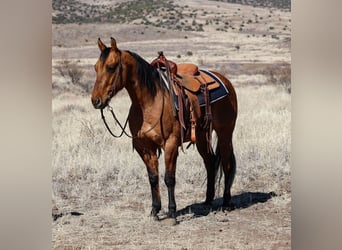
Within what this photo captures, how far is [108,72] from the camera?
10.6ft

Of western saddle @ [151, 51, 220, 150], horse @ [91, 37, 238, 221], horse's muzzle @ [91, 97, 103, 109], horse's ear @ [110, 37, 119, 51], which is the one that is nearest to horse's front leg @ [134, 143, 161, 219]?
horse @ [91, 37, 238, 221]

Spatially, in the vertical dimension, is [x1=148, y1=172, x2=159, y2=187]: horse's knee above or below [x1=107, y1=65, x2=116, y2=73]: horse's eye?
below

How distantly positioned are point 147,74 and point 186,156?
520mm

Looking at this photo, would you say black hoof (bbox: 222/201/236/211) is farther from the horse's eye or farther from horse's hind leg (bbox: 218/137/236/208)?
the horse's eye

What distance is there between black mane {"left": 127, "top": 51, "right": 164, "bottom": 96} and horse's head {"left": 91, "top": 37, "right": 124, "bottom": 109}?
0.32 ft

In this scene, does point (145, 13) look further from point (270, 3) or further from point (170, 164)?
point (170, 164)

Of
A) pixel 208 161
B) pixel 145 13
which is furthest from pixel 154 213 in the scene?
pixel 145 13

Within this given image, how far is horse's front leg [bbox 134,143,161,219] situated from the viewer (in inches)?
130

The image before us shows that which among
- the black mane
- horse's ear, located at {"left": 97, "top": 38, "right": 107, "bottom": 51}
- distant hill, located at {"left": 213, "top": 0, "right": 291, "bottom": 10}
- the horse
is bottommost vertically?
the horse

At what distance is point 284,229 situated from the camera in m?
3.34

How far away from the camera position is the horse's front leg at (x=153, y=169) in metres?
3.30
